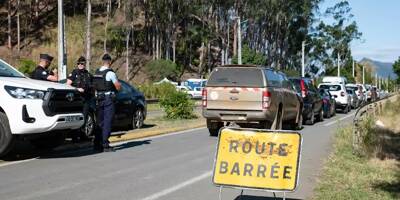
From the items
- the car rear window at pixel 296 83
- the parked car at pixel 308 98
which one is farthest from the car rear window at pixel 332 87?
the car rear window at pixel 296 83

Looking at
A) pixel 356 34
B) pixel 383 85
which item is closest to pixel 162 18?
pixel 356 34

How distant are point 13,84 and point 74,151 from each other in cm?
254

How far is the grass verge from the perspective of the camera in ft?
51.6

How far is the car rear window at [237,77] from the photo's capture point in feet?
52.1

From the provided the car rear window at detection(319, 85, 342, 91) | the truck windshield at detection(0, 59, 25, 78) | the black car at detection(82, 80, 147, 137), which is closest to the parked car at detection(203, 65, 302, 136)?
the black car at detection(82, 80, 147, 137)

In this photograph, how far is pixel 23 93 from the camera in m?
10.8

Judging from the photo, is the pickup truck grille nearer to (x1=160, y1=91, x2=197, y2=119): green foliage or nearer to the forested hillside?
(x1=160, y1=91, x2=197, y2=119): green foliage

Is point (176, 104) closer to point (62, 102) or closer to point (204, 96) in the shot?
point (204, 96)

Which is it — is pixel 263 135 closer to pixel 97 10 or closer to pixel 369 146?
pixel 369 146

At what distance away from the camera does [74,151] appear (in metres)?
12.8

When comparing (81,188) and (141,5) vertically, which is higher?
(141,5)

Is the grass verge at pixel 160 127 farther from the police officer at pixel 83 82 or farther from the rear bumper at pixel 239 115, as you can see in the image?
the police officer at pixel 83 82

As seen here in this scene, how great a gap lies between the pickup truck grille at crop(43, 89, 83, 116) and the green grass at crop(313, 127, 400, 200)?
4.92m

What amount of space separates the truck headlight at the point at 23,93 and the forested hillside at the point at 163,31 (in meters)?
51.3
